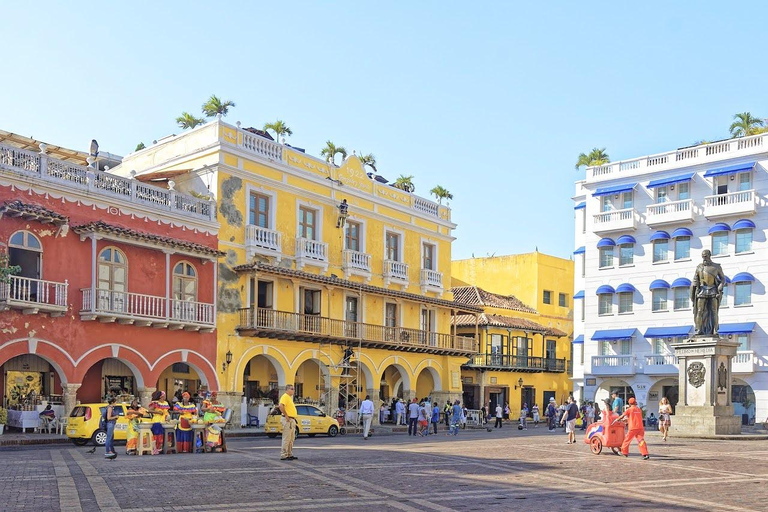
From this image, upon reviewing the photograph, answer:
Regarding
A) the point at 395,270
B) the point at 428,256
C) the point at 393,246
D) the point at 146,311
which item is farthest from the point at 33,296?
the point at 428,256

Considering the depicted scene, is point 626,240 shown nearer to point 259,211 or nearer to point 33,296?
point 259,211

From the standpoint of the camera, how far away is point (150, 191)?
32469 mm

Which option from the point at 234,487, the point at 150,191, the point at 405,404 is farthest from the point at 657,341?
the point at 234,487

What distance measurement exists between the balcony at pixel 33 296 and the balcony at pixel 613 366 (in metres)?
31.1

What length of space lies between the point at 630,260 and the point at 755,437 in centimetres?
2128

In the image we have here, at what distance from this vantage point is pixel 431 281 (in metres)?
45.6

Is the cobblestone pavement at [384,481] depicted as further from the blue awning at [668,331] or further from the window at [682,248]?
the window at [682,248]

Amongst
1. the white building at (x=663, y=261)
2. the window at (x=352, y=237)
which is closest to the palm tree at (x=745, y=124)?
the white building at (x=663, y=261)

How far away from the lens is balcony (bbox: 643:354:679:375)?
153ft

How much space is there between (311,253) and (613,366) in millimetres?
20234

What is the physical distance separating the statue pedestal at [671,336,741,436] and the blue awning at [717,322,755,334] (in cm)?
1610

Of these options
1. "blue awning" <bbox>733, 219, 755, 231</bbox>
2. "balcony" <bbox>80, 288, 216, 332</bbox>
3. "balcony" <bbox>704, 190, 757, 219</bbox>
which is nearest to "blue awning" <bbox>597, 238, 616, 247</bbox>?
"balcony" <bbox>704, 190, 757, 219</bbox>

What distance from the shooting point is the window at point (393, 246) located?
43.6m

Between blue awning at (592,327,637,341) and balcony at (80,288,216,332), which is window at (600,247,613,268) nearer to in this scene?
blue awning at (592,327,637,341)
